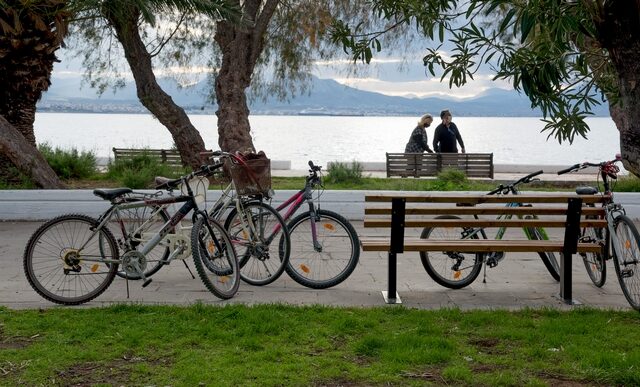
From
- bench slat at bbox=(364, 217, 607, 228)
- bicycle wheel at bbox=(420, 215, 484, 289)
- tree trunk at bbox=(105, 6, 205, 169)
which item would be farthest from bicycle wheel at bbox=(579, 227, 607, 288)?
tree trunk at bbox=(105, 6, 205, 169)

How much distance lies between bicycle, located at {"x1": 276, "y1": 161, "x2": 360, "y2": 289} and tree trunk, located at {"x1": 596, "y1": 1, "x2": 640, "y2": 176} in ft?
9.81

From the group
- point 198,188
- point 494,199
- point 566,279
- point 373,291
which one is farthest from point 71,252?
point 566,279

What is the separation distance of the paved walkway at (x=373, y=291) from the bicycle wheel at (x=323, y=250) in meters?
0.13

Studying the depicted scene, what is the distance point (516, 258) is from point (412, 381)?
482 cm

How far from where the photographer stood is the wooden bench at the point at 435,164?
58.0 ft

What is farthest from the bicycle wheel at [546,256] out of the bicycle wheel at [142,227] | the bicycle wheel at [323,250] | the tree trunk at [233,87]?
the tree trunk at [233,87]

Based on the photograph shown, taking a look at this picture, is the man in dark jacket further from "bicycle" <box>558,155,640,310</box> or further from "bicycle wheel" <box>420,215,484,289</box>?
"bicycle" <box>558,155,640,310</box>

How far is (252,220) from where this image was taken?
7664mm

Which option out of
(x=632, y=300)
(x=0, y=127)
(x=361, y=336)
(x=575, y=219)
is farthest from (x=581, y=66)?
(x=0, y=127)

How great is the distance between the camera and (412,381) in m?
4.96

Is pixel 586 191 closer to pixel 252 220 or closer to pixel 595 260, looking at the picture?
pixel 595 260

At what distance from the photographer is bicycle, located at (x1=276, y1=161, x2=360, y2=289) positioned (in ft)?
24.9

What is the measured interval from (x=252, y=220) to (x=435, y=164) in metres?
10.5

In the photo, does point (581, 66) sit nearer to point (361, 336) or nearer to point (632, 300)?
point (632, 300)
